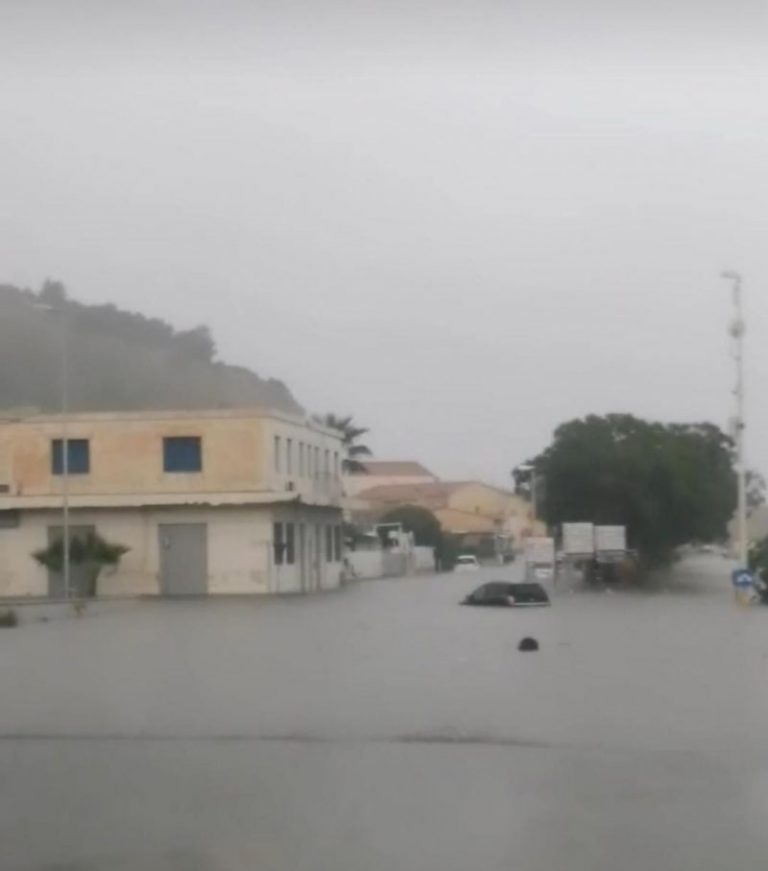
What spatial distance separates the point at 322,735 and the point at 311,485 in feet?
136

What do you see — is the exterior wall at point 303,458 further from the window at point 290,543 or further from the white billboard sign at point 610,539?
the white billboard sign at point 610,539

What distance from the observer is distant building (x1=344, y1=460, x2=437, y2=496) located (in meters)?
79.5

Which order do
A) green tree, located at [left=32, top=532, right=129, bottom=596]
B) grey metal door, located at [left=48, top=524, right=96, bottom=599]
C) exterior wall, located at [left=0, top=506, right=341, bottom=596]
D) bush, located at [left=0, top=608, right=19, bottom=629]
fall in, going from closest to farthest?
bush, located at [left=0, top=608, right=19, bottom=629]
green tree, located at [left=32, top=532, right=129, bottom=596]
grey metal door, located at [left=48, top=524, right=96, bottom=599]
exterior wall, located at [left=0, top=506, right=341, bottom=596]

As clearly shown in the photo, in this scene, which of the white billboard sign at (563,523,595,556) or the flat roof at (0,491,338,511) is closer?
the white billboard sign at (563,523,595,556)

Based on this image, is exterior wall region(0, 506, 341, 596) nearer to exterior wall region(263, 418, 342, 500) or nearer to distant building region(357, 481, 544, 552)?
exterior wall region(263, 418, 342, 500)

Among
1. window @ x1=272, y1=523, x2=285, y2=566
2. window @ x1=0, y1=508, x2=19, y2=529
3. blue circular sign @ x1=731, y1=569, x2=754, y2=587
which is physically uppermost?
window @ x1=0, y1=508, x2=19, y2=529

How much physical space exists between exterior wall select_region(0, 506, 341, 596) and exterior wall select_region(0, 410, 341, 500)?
29.8 inches

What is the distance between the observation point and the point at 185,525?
52469 mm

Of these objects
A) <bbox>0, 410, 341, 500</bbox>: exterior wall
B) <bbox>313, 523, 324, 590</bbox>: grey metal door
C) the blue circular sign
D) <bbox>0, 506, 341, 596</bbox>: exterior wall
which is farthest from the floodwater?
<bbox>313, 523, 324, 590</bbox>: grey metal door

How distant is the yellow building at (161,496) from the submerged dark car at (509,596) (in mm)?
12163

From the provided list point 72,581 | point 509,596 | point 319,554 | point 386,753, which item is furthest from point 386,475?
point 386,753

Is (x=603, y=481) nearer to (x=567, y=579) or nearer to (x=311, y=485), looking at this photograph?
(x=567, y=579)

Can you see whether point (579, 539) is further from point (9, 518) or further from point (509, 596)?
point (9, 518)

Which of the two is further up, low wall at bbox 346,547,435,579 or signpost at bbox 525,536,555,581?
signpost at bbox 525,536,555,581
